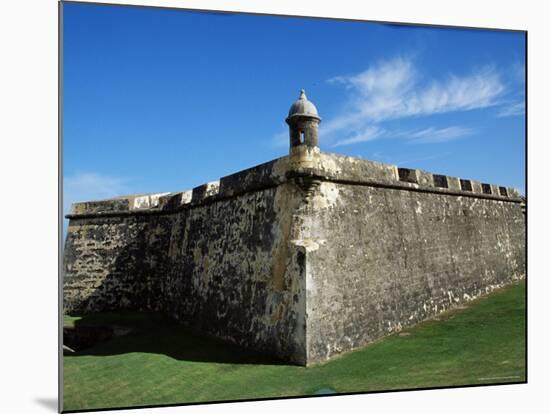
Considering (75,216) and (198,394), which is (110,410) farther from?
(75,216)

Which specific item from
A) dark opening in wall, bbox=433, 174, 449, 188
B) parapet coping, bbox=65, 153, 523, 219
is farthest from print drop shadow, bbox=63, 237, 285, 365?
dark opening in wall, bbox=433, 174, 449, 188

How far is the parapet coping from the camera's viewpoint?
655 centimetres

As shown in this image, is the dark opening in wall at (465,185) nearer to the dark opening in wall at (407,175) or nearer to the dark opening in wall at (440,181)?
the dark opening in wall at (440,181)

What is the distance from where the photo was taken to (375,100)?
642 cm

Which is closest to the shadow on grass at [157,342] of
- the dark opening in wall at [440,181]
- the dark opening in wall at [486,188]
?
the dark opening in wall at [440,181]

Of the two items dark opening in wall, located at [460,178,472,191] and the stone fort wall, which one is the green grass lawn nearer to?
the stone fort wall

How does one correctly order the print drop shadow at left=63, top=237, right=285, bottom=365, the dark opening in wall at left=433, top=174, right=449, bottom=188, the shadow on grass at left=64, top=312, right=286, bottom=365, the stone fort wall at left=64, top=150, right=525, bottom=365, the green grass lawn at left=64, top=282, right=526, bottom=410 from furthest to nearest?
the dark opening in wall at left=433, top=174, right=449, bottom=188 → the print drop shadow at left=63, top=237, right=285, bottom=365 → the shadow on grass at left=64, top=312, right=286, bottom=365 → the stone fort wall at left=64, top=150, right=525, bottom=365 → the green grass lawn at left=64, top=282, right=526, bottom=410

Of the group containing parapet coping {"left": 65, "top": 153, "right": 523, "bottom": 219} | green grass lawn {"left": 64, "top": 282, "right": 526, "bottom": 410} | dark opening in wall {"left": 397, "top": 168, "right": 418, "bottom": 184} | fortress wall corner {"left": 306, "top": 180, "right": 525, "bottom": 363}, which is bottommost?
green grass lawn {"left": 64, "top": 282, "right": 526, "bottom": 410}

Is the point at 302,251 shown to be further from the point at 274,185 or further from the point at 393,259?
the point at 393,259

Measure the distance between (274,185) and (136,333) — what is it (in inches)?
123

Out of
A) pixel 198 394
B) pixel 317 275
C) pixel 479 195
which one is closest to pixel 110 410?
pixel 198 394

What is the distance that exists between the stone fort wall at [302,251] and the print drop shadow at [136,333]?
59 millimetres

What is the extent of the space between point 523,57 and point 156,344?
6.15 meters

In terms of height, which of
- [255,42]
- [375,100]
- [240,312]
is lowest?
[240,312]
